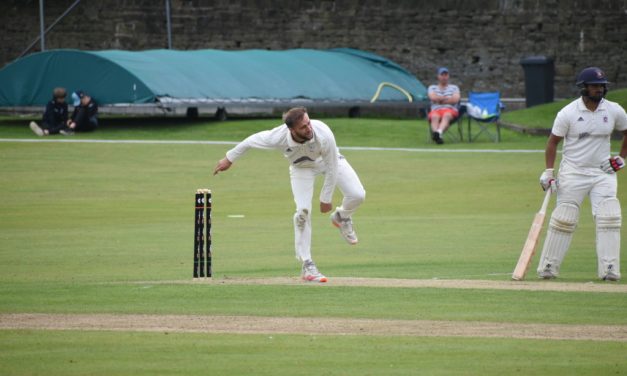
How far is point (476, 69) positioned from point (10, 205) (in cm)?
2180

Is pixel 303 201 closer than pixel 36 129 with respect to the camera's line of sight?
Yes

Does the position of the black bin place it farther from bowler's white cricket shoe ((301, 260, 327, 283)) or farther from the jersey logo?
bowler's white cricket shoe ((301, 260, 327, 283))

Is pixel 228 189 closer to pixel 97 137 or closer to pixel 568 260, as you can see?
pixel 97 137

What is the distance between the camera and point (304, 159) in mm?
13070

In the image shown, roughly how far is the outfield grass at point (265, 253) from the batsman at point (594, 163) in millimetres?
545

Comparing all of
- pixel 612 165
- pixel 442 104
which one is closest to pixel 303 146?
pixel 612 165

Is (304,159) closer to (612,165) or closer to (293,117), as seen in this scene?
(293,117)

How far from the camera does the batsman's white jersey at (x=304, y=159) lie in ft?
42.2

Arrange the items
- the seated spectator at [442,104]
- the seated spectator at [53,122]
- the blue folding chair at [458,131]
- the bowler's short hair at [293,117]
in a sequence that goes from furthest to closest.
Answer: the seated spectator at [53,122]
the blue folding chair at [458,131]
the seated spectator at [442,104]
the bowler's short hair at [293,117]

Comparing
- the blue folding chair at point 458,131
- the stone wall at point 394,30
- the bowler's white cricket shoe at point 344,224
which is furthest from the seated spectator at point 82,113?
the bowler's white cricket shoe at point 344,224

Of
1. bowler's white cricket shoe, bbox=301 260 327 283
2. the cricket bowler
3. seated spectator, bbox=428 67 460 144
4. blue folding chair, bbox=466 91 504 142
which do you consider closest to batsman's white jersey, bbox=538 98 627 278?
the cricket bowler

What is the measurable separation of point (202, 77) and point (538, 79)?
31.7ft

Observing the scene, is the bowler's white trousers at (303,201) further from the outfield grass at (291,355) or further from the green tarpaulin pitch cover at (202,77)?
the green tarpaulin pitch cover at (202,77)

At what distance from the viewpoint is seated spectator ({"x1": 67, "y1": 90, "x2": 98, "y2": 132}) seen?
111ft
